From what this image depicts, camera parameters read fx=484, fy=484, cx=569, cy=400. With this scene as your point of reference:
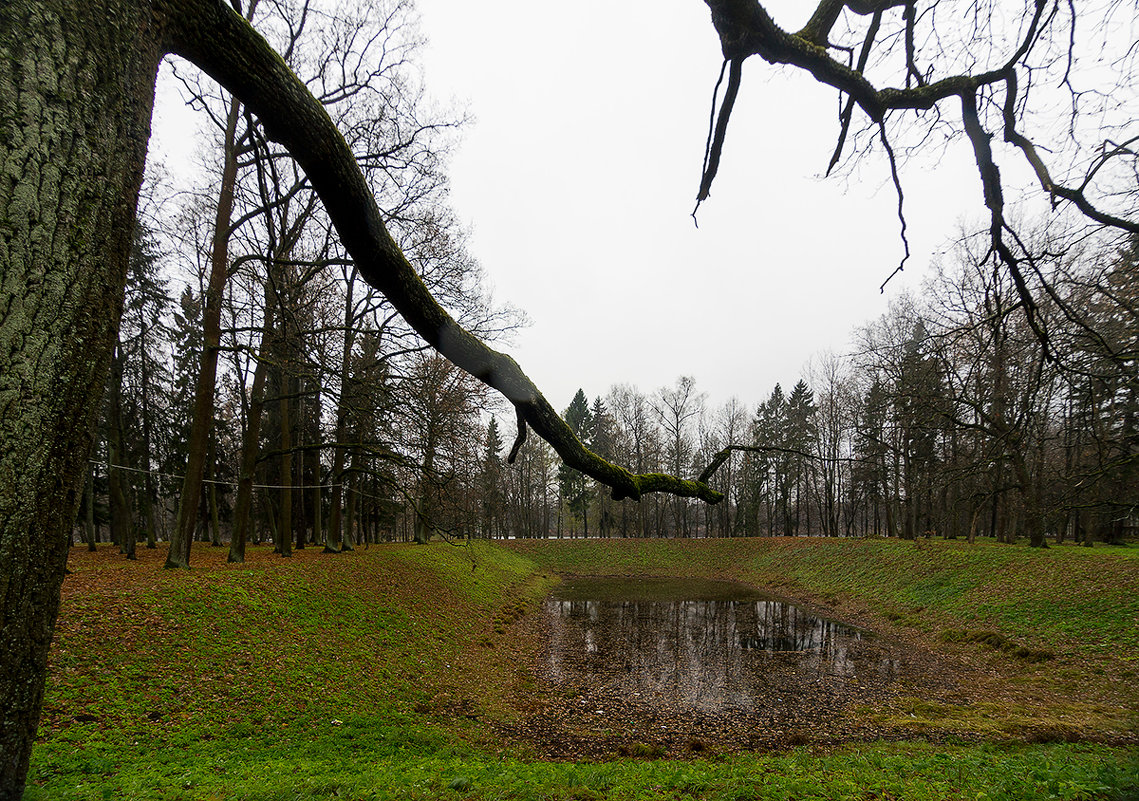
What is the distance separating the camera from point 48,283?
1131 millimetres

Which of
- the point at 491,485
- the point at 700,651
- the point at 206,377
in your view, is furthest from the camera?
the point at 491,485

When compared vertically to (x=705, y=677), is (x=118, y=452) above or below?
above

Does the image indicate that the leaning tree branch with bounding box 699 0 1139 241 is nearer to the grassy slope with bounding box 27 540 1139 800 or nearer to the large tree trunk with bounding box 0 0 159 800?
the large tree trunk with bounding box 0 0 159 800

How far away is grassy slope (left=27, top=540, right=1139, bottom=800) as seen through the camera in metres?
4.48

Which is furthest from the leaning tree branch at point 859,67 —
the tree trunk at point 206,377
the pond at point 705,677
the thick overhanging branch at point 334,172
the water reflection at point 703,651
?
the tree trunk at point 206,377

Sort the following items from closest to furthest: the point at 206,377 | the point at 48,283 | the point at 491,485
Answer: the point at 48,283 < the point at 206,377 < the point at 491,485

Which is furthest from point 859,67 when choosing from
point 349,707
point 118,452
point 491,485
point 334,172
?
point 491,485

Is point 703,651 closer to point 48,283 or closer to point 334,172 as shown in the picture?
point 334,172

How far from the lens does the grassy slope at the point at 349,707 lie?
448 centimetres

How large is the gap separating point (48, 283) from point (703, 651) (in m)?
14.1

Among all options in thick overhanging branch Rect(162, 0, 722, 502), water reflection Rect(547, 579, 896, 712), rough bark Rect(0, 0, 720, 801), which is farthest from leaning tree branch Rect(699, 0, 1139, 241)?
water reflection Rect(547, 579, 896, 712)

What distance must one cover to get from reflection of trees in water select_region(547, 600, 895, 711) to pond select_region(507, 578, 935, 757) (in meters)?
0.03

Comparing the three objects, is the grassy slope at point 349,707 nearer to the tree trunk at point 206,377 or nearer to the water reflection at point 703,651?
the tree trunk at point 206,377

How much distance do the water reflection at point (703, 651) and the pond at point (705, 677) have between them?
0.10 feet
